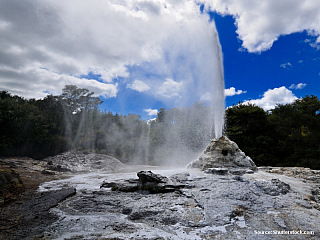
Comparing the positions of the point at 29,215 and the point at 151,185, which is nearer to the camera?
the point at 29,215

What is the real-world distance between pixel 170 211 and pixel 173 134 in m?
15.7

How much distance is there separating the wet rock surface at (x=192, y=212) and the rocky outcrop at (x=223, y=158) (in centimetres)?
137

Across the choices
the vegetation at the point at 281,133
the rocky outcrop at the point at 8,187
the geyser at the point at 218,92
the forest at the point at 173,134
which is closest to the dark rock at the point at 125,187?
the rocky outcrop at the point at 8,187

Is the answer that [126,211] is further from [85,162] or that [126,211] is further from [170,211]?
[85,162]

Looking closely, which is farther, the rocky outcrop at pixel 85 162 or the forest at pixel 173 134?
the forest at pixel 173 134

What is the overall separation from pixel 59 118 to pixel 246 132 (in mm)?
19681

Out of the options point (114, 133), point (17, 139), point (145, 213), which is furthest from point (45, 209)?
point (114, 133)

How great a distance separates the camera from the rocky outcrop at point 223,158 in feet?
21.3

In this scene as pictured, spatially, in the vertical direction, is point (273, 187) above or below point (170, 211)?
above

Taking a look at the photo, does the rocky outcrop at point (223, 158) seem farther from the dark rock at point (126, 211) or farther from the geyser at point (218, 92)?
the dark rock at point (126, 211)

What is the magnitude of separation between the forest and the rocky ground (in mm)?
9539

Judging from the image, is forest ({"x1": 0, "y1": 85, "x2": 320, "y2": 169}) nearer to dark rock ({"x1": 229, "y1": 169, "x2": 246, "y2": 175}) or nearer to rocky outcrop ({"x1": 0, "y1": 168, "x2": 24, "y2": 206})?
dark rock ({"x1": 229, "y1": 169, "x2": 246, "y2": 175})

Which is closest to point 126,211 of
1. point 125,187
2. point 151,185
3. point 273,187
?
point 151,185

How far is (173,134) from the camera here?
19188mm
